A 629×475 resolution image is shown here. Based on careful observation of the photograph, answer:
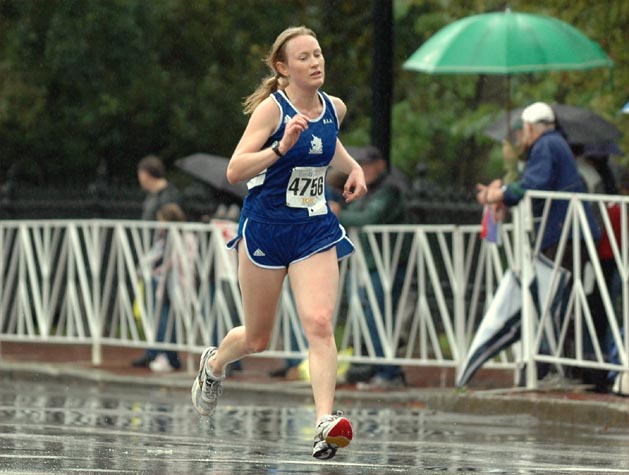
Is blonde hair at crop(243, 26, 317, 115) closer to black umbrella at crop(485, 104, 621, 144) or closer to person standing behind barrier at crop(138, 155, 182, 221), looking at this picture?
black umbrella at crop(485, 104, 621, 144)

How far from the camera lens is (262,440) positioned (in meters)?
9.65

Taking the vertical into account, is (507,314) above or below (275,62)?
below

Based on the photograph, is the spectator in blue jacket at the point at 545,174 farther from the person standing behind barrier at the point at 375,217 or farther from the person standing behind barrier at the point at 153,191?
the person standing behind barrier at the point at 153,191

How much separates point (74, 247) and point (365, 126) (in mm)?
8334

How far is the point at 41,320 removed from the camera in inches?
664

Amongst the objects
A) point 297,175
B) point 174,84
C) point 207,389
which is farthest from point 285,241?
point 174,84

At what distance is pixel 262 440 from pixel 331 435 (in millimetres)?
2032

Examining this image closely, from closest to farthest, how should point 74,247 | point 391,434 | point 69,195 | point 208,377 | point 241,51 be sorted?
point 208,377 → point 391,434 → point 74,247 → point 69,195 → point 241,51

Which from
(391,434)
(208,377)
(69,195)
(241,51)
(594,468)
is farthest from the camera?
(241,51)

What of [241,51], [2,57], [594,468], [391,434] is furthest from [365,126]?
[594,468]

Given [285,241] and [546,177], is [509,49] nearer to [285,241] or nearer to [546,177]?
[546,177]

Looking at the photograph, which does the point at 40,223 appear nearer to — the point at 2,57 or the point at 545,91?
the point at 545,91

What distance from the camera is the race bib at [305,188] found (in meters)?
8.19

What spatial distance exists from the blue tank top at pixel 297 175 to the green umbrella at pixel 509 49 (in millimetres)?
5912
